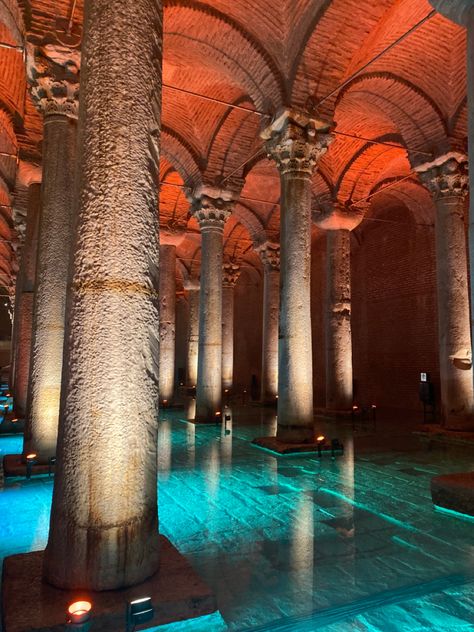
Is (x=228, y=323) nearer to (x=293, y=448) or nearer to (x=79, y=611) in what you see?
(x=293, y=448)

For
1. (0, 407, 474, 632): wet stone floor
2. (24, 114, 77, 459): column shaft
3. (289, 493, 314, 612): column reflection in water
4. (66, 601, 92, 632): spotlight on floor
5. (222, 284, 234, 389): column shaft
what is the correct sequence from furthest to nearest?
1. (222, 284, 234, 389): column shaft
2. (24, 114, 77, 459): column shaft
3. (289, 493, 314, 612): column reflection in water
4. (0, 407, 474, 632): wet stone floor
5. (66, 601, 92, 632): spotlight on floor

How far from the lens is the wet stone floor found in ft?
9.09

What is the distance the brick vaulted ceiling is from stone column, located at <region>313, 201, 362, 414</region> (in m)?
0.56

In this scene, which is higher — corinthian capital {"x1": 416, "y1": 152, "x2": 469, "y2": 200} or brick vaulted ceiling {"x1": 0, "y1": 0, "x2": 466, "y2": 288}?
brick vaulted ceiling {"x1": 0, "y1": 0, "x2": 466, "y2": 288}

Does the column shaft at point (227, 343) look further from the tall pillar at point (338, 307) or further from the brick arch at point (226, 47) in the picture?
the brick arch at point (226, 47)

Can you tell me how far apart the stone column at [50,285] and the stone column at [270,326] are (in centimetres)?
1036

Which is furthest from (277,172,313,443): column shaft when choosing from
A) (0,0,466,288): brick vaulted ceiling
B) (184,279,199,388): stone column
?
(184,279,199,388): stone column

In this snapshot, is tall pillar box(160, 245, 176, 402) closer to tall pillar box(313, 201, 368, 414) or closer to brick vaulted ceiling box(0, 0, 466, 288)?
brick vaulted ceiling box(0, 0, 466, 288)

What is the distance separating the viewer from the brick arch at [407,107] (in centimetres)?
977

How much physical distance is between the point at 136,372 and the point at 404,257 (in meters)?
15.6

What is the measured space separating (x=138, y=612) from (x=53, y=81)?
6.18 meters

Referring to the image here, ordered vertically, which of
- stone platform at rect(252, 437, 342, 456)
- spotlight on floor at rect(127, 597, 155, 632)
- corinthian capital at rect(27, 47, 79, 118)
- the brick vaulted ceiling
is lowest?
stone platform at rect(252, 437, 342, 456)

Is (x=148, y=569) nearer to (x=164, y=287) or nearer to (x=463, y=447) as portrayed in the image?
(x=463, y=447)

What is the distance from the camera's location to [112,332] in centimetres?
267
